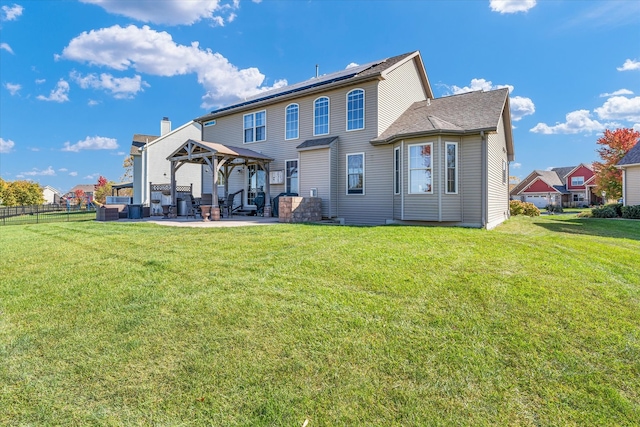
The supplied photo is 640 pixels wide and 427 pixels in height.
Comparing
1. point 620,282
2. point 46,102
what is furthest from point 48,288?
point 46,102

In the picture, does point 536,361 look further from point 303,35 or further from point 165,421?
point 303,35

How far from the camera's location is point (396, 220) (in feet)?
35.9

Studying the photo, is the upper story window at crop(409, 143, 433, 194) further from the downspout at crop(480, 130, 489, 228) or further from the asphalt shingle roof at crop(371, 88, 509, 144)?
the downspout at crop(480, 130, 489, 228)

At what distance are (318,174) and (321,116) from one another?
2454mm

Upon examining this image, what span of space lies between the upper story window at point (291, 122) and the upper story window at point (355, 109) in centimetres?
259

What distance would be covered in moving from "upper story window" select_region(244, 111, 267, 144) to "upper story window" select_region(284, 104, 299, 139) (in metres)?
1.31

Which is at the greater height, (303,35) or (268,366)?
(303,35)

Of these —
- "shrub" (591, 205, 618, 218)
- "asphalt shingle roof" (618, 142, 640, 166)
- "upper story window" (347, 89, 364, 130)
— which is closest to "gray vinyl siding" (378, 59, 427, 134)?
"upper story window" (347, 89, 364, 130)

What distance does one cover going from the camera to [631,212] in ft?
50.5

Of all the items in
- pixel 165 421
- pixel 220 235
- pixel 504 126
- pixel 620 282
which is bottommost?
pixel 165 421

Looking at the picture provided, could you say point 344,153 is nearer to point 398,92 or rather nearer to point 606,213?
point 398,92

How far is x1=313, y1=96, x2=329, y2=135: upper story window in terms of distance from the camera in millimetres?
12672

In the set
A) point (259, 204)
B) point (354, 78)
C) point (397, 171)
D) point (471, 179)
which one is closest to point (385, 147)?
point (397, 171)

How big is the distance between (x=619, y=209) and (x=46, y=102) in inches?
1475
